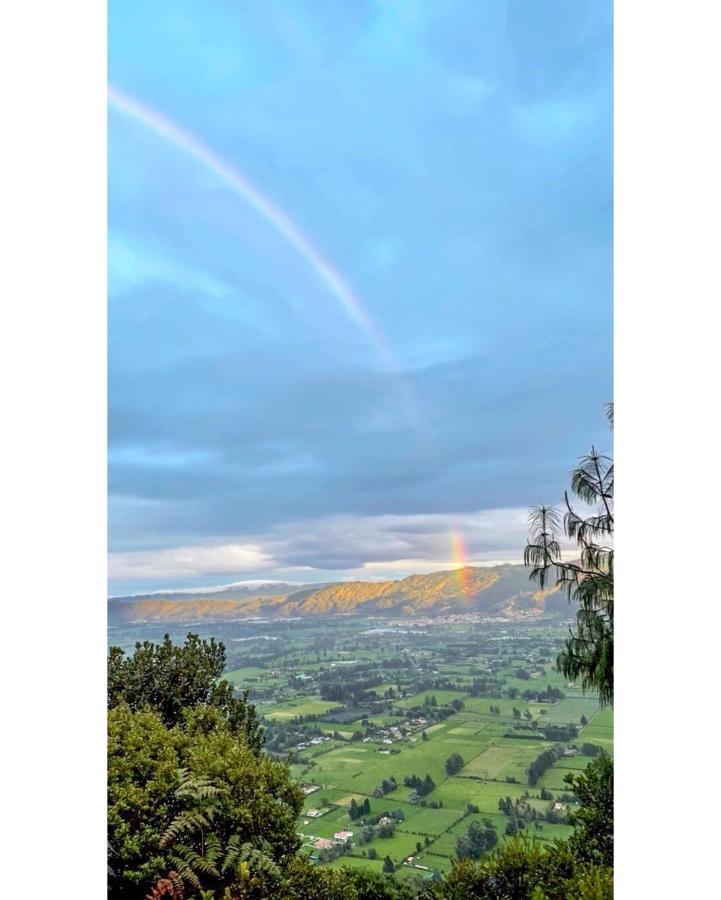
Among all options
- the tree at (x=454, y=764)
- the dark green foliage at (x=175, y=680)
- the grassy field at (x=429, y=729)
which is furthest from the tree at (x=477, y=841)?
the dark green foliage at (x=175, y=680)

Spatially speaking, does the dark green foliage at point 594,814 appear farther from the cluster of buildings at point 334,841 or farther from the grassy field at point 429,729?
the cluster of buildings at point 334,841

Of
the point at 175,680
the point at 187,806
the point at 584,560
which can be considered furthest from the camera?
the point at 175,680

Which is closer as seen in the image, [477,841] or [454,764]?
[477,841]

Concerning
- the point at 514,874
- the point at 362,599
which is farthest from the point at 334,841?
the point at 362,599

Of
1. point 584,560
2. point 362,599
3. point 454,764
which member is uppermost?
point 584,560

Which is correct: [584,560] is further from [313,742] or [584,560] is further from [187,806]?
[187,806]
